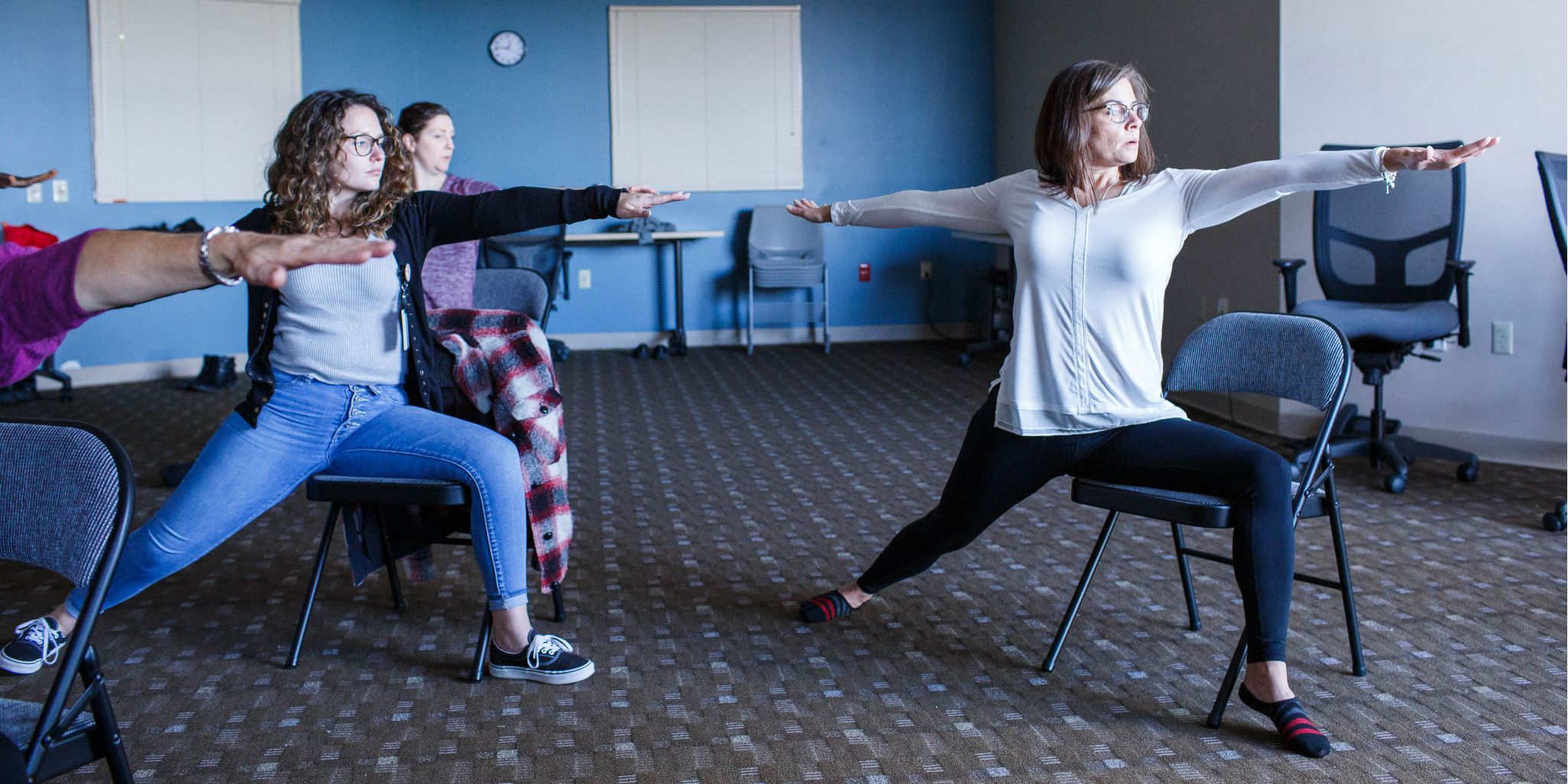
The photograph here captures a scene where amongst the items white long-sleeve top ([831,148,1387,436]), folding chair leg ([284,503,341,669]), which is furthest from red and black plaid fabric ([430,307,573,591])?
white long-sleeve top ([831,148,1387,436])

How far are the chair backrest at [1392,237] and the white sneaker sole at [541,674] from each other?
3.37m

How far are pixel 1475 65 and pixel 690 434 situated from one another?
11.1 feet

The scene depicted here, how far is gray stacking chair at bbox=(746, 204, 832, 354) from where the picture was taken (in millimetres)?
8148

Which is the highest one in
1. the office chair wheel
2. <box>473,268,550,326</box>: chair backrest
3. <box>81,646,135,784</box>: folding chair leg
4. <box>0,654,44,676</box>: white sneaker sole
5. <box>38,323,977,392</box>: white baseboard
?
<box>473,268,550,326</box>: chair backrest

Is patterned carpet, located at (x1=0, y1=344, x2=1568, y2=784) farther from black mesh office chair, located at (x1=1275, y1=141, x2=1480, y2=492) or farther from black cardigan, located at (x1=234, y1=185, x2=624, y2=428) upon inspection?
black cardigan, located at (x1=234, y1=185, x2=624, y2=428)

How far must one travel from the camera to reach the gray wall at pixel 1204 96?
5293 mm

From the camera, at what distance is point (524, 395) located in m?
2.54

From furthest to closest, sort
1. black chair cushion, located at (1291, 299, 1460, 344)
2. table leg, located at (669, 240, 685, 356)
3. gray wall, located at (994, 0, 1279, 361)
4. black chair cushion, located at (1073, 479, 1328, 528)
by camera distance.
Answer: table leg, located at (669, 240, 685, 356) → gray wall, located at (994, 0, 1279, 361) → black chair cushion, located at (1291, 299, 1460, 344) → black chair cushion, located at (1073, 479, 1328, 528)

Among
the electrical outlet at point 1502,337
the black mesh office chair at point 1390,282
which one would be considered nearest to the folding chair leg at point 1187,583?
the black mesh office chair at point 1390,282

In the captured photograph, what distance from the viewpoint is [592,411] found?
585cm

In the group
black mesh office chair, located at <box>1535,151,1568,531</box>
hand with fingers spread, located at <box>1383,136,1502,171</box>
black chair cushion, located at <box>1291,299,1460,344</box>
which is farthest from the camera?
black chair cushion, located at <box>1291,299,1460,344</box>

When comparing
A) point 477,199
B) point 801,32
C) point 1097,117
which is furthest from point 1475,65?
point 801,32

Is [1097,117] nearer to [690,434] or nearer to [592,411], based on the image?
[690,434]

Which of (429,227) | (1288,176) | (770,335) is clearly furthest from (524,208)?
(770,335)
